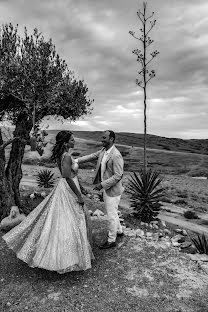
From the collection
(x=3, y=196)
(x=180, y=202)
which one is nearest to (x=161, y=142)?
(x=180, y=202)

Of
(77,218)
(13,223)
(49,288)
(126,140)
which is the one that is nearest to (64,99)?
(13,223)

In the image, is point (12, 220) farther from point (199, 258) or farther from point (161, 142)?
point (161, 142)

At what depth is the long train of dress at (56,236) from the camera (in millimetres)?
6266

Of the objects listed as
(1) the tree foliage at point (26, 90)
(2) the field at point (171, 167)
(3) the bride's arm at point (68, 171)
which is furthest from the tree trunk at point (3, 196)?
(3) the bride's arm at point (68, 171)

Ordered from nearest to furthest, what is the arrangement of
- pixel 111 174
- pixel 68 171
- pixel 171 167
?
1. pixel 68 171
2. pixel 111 174
3. pixel 171 167

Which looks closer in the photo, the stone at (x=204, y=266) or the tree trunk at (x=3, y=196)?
the stone at (x=204, y=266)

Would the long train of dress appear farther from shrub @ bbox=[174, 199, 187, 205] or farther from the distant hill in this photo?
the distant hill

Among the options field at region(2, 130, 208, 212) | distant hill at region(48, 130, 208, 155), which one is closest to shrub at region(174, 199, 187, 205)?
field at region(2, 130, 208, 212)

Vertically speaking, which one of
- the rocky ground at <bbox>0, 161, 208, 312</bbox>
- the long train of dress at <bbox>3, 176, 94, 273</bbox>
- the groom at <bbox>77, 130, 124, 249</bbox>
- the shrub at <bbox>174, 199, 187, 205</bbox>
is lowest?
the shrub at <bbox>174, 199, 187, 205</bbox>

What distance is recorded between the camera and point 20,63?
10312 mm

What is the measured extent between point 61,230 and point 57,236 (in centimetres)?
15

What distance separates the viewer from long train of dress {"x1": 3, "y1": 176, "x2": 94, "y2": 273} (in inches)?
247

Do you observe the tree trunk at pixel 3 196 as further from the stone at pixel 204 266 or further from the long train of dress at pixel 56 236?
the stone at pixel 204 266

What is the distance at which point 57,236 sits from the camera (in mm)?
6422
